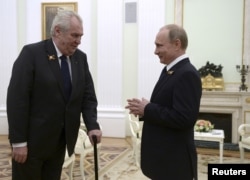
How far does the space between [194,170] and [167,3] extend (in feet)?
18.7

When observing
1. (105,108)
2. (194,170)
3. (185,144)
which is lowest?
(105,108)

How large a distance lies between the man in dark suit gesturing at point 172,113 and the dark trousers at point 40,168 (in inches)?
24.7

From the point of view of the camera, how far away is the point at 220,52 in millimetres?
7031

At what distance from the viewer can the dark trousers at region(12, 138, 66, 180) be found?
7.00ft

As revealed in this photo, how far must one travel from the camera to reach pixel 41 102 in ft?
6.79

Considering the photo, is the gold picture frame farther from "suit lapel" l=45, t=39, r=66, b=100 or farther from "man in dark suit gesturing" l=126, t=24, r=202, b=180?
"man in dark suit gesturing" l=126, t=24, r=202, b=180

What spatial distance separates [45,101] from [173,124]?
32.2 inches

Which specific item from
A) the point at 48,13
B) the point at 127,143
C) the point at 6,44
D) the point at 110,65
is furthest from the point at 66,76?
the point at 6,44

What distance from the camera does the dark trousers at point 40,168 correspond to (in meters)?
2.13

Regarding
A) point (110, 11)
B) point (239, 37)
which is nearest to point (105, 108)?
point (110, 11)

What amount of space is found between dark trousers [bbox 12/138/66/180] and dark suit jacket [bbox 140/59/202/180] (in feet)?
2.04

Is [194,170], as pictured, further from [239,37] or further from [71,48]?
[239,37]

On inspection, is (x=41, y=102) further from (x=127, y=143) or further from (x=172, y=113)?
Answer: (x=127, y=143)

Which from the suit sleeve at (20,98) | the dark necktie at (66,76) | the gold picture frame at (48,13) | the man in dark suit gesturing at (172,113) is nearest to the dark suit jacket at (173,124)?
the man in dark suit gesturing at (172,113)
